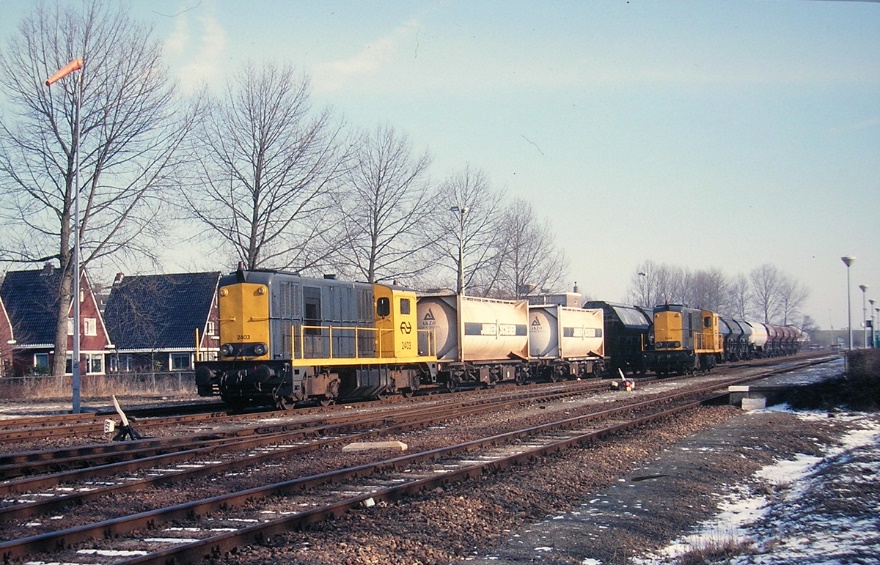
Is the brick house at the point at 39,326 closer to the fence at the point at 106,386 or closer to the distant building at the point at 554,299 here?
the fence at the point at 106,386

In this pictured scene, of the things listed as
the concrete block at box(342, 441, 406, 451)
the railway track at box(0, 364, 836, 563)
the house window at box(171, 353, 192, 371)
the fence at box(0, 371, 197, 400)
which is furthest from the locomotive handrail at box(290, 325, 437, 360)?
the house window at box(171, 353, 192, 371)

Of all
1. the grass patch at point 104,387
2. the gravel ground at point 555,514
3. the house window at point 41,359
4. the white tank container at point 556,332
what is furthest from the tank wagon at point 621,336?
the house window at point 41,359

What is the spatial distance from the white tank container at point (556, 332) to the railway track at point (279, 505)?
19.1m

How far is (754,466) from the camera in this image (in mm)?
12148

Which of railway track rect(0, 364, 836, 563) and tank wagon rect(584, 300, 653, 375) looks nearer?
railway track rect(0, 364, 836, 563)

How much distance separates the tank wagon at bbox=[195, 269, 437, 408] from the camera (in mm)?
19844

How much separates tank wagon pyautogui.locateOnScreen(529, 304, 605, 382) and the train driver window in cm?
1072

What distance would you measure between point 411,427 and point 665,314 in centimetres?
2430

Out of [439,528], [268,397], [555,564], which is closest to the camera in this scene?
[555,564]

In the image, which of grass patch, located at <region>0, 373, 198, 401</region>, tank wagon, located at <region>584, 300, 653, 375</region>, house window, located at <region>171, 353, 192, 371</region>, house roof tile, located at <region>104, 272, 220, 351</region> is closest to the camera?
grass patch, located at <region>0, 373, 198, 401</region>

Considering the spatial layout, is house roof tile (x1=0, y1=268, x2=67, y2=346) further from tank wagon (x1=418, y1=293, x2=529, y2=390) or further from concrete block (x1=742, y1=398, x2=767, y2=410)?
concrete block (x1=742, y1=398, x2=767, y2=410)

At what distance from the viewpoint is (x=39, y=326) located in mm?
48156

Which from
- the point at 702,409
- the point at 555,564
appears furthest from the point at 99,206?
the point at 555,564

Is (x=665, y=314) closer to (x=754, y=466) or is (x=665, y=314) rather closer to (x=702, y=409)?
(x=702, y=409)
